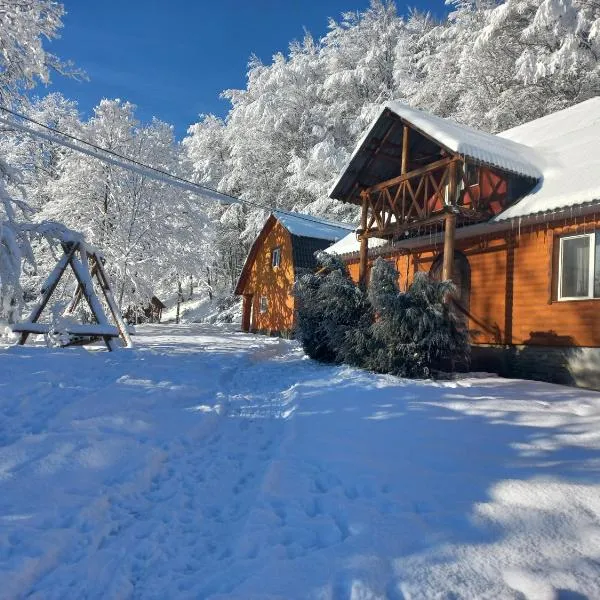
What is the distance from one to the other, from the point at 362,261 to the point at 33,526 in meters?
10.8

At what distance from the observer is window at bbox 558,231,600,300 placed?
8414 mm

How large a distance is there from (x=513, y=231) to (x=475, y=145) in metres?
2.20

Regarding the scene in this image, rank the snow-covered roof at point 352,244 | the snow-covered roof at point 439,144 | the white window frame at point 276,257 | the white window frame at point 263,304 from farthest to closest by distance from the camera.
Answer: the white window frame at point 263,304, the white window frame at point 276,257, the snow-covered roof at point 352,244, the snow-covered roof at point 439,144

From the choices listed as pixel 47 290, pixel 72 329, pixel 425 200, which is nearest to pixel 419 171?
pixel 425 200

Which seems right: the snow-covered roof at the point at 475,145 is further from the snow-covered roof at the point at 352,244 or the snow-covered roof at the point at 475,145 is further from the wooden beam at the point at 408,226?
the snow-covered roof at the point at 352,244

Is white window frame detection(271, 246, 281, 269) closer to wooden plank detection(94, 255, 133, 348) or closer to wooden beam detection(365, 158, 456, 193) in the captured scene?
wooden beam detection(365, 158, 456, 193)

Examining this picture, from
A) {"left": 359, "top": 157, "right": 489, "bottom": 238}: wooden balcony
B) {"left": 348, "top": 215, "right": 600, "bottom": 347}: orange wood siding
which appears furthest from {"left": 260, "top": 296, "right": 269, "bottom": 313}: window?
{"left": 348, "top": 215, "right": 600, "bottom": 347}: orange wood siding

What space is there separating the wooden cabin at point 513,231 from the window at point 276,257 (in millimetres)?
10094

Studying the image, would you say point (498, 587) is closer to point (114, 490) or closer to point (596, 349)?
point (114, 490)

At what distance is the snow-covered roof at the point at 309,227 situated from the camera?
21797 millimetres

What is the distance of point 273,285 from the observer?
909 inches

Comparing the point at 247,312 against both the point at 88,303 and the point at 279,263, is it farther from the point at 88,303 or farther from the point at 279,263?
the point at 88,303

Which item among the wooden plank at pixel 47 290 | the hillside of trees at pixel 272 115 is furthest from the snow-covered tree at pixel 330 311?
the hillside of trees at pixel 272 115

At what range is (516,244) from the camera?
995cm
